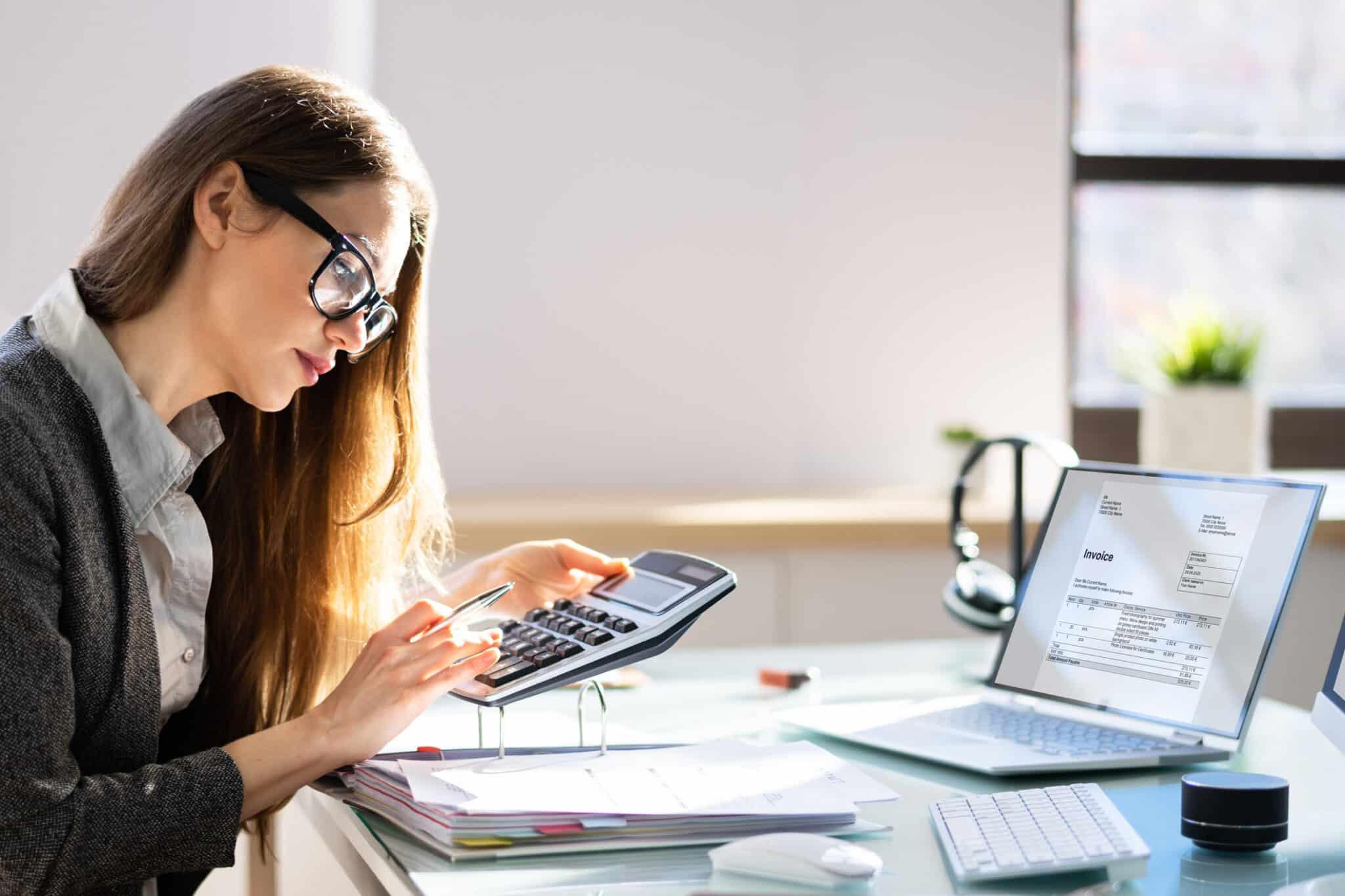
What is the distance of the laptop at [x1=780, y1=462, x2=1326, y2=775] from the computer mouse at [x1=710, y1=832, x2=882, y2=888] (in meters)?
0.30

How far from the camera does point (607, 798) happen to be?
0.96 m

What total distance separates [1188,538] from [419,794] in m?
0.72

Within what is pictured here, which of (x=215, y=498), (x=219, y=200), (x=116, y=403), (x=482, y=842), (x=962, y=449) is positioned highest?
(x=219, y=200)

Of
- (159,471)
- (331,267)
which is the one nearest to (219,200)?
(331,267)

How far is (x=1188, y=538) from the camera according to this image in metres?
1.25

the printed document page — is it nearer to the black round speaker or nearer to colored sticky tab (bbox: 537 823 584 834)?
the black round speaker

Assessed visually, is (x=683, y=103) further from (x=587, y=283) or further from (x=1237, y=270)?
(x=1237, y=270)

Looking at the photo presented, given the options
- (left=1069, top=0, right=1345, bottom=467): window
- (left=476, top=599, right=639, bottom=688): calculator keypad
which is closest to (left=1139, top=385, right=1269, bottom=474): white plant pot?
(left=1069, top=0, right=1345, bottom=467): window

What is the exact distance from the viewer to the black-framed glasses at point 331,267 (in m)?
1.10

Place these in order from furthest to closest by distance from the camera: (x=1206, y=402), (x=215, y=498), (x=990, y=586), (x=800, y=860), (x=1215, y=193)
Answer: (x=1215, y=193)
(x=1206, y=402)
(x=990, y=586)
(x=215, y=498)
(x=800, y=860)

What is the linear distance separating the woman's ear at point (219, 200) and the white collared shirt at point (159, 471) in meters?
0.12

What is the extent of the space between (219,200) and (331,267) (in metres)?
0.10

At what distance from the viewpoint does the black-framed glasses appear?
1.10 meters

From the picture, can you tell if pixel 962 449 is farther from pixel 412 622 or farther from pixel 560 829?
pixel 560 829
